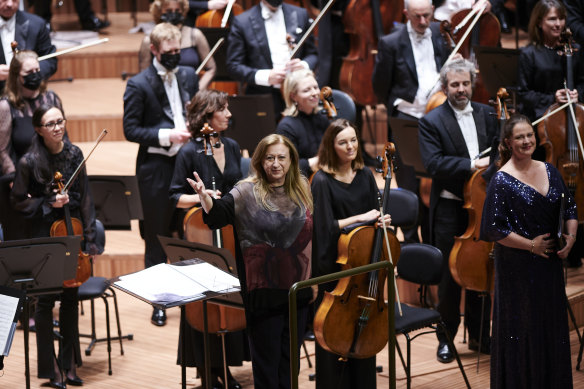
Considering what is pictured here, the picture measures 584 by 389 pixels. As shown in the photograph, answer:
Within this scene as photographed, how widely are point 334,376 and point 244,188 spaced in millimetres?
877

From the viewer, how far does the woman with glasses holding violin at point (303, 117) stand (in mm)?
4914

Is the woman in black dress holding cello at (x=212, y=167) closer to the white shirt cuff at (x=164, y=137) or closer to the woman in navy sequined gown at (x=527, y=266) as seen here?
the white shirt cuff at (x=164, y=137)

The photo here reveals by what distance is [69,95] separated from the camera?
26.6ft

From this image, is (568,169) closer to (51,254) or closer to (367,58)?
(367,58)

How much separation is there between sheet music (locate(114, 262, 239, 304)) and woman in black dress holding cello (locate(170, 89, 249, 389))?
3.46 feet

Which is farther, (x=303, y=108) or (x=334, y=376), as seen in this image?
(x=303, y=108)

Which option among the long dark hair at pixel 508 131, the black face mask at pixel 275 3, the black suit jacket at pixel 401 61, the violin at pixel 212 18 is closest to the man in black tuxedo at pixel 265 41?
the black face mask at pixel 275 3

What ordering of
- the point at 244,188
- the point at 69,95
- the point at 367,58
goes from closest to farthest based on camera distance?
1. the point at 244,188
2. the point at 367,58
3. the point at 69,95

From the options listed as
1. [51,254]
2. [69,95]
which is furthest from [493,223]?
[69,95]

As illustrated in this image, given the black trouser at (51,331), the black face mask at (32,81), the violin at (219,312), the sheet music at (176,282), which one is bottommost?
the black trouser at (51,331)

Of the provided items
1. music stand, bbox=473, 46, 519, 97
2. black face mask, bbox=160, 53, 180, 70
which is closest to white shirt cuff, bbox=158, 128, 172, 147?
black face mask, bbox=160, 53, 180, 70

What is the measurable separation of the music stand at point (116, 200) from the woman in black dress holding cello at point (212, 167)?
413 millimetres

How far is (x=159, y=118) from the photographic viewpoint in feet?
17.2

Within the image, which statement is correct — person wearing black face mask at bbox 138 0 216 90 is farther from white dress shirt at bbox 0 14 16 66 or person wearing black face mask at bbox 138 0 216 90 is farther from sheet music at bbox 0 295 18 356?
sheet music at bbox 0 295 18 356
